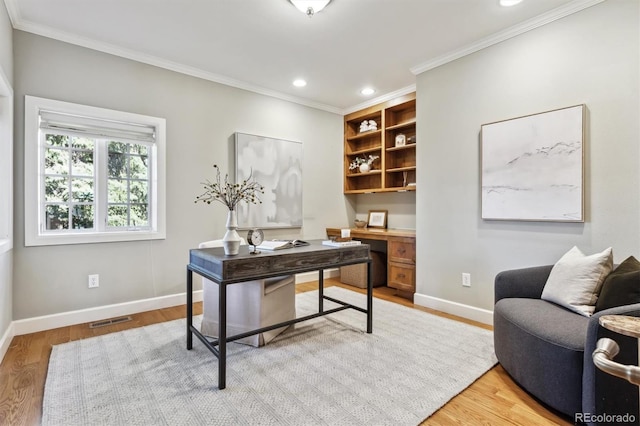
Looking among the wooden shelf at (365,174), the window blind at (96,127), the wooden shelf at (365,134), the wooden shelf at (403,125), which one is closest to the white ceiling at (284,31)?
the wooden shelf at (403,125)

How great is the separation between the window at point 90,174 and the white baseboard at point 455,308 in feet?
9.60

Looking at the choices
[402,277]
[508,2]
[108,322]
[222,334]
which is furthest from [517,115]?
[108,322]

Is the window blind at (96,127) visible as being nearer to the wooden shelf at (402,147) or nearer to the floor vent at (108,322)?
the floor vent at (108,322)

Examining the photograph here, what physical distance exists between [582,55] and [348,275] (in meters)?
3.39

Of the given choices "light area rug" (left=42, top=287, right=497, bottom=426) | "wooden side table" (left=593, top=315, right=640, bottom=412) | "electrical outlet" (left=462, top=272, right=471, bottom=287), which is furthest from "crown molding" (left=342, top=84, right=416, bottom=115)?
"wooden side table" (left=593, top=315, right=640, bottom=412)

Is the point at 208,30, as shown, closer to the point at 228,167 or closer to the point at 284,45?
the point at 284,45

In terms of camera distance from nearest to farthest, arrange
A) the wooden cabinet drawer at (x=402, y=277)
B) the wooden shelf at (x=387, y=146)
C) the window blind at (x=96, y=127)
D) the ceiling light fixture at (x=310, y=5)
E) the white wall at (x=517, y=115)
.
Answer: the white wall at (x=517, y=115)
the ceiling light fixture at (x=310, y=5)
the window blind at (x=96, y=127)
the wooden cabinet drawer at (x=402, y=277)
the wooden shelf at (x=387, y=146)

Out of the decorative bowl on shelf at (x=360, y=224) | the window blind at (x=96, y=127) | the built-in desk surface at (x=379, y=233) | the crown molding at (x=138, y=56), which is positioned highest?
the crown molding at (x=138, y=56)

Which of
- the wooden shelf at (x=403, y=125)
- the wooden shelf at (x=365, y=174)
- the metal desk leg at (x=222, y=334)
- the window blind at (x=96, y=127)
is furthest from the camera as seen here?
the wooden shelf at (x=365, y=174)

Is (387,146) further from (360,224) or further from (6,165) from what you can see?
(6,165)

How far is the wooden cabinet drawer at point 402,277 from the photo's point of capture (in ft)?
12.2

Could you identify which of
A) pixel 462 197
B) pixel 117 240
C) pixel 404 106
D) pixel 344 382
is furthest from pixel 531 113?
pixel 117 240

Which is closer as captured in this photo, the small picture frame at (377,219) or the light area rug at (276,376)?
the light area rug at (276,376)

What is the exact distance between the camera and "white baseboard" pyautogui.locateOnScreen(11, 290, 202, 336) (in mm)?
2717
